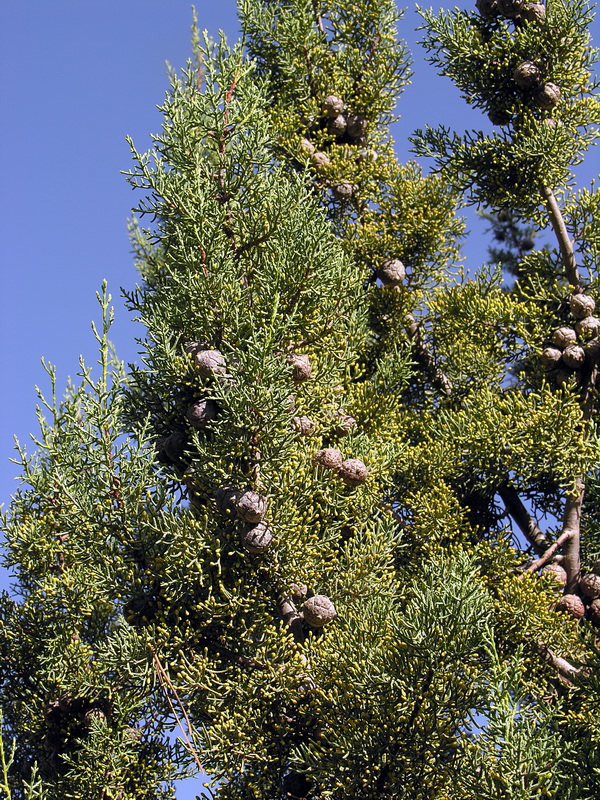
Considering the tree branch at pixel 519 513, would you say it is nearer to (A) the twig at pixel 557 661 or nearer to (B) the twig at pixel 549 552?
(B) the twig at pixel 549 552

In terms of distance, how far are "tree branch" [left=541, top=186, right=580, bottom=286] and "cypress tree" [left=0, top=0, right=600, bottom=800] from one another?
3 cm

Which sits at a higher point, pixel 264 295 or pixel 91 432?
pixel 264 295

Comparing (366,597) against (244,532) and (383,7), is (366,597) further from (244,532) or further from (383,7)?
(383,7)

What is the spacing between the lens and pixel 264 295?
21.9ft

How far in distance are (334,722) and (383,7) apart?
27.7 feet

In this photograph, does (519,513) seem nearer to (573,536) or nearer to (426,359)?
(573,536)

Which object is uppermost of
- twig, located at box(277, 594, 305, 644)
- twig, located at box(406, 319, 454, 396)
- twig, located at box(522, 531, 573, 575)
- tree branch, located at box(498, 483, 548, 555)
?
twig, located at box(406, 319, 454, 396)

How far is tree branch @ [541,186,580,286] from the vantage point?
363 inches

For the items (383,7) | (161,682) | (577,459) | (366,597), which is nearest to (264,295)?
(366,597)

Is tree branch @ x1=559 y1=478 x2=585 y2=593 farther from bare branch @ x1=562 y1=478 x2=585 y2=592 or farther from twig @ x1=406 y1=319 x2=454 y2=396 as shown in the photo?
twig @ x1=406 y1=319 x2=454 y2=396

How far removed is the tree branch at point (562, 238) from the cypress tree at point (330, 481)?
3 centimetres

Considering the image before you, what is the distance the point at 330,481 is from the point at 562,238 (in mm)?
4005

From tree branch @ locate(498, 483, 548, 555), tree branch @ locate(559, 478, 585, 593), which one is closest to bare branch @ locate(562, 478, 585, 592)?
tree branch @ locate(559, 478, 585, 593)

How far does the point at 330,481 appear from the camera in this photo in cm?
700
